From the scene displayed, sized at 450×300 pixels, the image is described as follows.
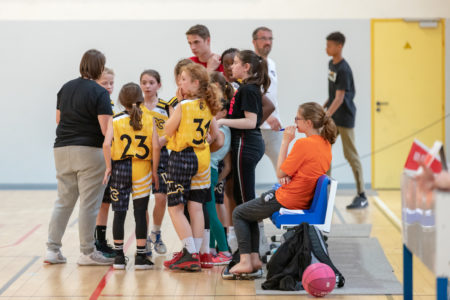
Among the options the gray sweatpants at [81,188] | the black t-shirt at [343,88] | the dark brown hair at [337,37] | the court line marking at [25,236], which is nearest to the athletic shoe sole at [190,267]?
the gray sweatpants at [81,188]

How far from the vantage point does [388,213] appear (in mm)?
6219

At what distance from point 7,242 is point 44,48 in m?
3.58

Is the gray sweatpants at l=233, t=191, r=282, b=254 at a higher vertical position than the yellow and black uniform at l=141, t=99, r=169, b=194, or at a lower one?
Answer: lower

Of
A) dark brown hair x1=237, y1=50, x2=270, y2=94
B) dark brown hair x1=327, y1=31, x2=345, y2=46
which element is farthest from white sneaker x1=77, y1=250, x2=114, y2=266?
dark brown hair x1=327, y1=31, x2=345, y2=46

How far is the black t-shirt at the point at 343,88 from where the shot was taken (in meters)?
6.46

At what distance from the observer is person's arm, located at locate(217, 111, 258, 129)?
4.12m

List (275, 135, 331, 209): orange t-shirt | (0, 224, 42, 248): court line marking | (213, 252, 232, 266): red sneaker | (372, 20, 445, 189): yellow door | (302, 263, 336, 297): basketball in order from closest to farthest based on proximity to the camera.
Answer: (302, 263, 336, 297): basketball
(275, 135, 331, 209): orange t-shirt
(213, 252, 232, 266): red sneaker
(0, 224, 42, 248): court line marking
(372, 20, 445, 189): yellow door

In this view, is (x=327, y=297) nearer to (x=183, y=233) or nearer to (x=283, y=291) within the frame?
(x=283, y=291)

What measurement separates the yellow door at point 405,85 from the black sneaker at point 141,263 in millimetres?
4436

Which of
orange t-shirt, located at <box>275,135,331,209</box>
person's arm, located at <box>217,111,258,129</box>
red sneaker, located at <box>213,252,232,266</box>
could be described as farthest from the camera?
red sneaker, located at <box>213,252,232,266</box>

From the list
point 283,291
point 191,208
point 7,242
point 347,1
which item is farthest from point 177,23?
point 283,291

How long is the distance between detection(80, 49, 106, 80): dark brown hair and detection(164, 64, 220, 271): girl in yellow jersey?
613 millimetres

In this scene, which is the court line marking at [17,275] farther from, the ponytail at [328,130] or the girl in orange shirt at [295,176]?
the ponytail at [328,130]

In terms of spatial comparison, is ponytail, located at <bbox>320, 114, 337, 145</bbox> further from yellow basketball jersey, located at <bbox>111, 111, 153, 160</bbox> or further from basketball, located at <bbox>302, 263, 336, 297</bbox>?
yellow basketball jersey, located at <bbox>111, 111, 153, 160</bbox>
